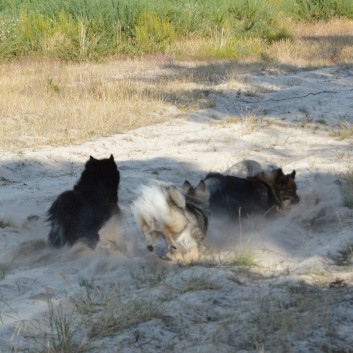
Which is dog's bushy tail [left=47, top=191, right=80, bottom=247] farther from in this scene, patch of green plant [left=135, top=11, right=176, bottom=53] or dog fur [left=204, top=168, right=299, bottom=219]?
patch of green plant [left=135, top=11, right=176, bottom=53]

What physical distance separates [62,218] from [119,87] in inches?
341

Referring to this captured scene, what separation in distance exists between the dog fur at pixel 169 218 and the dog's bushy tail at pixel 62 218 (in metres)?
0.81

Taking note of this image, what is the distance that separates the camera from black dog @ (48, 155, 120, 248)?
6.61 m

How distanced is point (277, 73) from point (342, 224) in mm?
11320

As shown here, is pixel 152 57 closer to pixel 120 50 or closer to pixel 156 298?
pixel 120 50

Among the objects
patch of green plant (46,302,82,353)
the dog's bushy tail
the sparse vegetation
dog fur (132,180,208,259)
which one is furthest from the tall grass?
patch of green plant (46,302,82,353)

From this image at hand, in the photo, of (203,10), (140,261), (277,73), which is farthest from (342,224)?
(203,10)

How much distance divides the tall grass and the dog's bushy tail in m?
13.9

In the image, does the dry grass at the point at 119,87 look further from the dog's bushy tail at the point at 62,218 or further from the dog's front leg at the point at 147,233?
the dog's front leg at the point at 147,233

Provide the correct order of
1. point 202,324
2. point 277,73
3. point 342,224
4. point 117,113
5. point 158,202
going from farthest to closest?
point 277,73 < point 117,113 < point 342,224 < point 158,202 < point 202,324

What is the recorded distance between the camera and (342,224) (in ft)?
22.7

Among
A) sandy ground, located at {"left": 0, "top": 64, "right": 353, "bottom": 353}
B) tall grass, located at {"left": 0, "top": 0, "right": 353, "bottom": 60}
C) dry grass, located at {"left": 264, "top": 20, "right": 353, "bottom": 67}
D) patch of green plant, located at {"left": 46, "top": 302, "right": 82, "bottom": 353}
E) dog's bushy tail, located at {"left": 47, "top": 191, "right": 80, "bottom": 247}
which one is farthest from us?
tall grass, located at {"left": 0, "top": 0, "right": 353, "bottom": 60}

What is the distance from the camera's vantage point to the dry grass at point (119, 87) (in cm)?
1217

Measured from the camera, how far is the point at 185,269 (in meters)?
5.97
